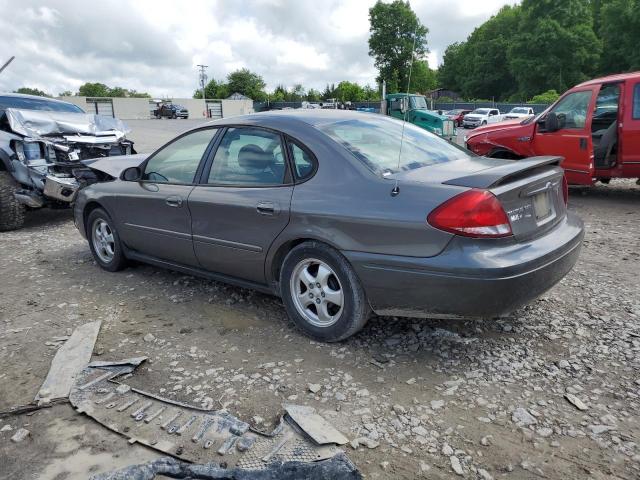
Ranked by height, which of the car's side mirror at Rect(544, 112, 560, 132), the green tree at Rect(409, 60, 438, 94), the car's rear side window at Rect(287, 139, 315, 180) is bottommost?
the car's rear side window at Rect(287, 139, 315, 180)

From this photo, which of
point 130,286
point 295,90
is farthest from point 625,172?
point 295,90

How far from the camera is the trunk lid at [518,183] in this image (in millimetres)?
2992

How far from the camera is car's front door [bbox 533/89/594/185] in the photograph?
7395 millimetres

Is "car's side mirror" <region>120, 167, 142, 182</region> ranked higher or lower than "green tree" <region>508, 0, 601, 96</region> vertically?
lower

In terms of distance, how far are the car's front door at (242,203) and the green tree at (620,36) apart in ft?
201

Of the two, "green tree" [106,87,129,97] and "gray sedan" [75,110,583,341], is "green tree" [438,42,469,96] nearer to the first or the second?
"green tree" [106,87,129,97]

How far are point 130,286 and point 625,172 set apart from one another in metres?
6.86

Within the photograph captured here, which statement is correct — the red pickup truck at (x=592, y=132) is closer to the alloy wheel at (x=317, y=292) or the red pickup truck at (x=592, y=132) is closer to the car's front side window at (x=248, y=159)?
the car's front side window at (x=248, y=159)

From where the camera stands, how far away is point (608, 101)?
7652mm

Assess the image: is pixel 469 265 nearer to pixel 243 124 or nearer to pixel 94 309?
pixel 243 124

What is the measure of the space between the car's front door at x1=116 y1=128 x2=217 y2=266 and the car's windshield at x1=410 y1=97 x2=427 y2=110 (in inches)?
692

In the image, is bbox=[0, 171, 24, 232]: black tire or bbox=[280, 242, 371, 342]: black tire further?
bbox=[0, 171, 24, 232]: black tire

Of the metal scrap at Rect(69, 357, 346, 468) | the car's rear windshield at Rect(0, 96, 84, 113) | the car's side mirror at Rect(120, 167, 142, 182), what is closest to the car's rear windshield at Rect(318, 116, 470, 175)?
the metal scrap at Rect(69, 357, 346, 468)

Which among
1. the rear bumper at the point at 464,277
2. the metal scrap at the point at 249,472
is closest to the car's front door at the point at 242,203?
the rear bumper at the point at 464,277
